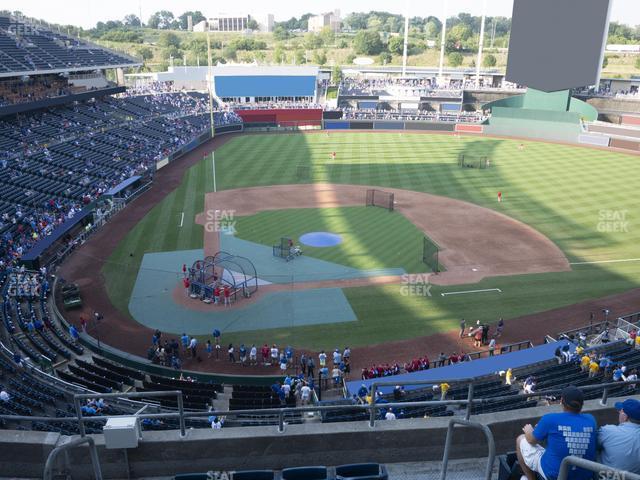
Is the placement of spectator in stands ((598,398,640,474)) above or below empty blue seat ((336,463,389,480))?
above

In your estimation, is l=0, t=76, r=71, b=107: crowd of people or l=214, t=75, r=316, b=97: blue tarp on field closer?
l=0, t=76, r=71, b=107: crowd of people

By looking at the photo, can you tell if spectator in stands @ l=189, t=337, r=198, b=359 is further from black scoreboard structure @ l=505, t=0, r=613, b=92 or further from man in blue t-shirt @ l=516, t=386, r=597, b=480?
man in blue t-shirt @ l=516, t=386, r=597, b=480

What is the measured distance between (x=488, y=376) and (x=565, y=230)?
21267 millimetres

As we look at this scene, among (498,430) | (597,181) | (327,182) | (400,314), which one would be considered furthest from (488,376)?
(597,181)

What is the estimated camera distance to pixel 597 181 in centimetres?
4634

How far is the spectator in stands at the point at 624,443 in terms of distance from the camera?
4.92 meters

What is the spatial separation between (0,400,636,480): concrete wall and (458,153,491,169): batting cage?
48547 mm

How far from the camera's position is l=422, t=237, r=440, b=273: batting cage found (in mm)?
28438

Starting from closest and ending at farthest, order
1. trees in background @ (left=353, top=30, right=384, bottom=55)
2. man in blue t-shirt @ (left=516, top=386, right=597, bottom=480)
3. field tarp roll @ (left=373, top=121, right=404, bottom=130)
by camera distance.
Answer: man in blue t-shirt @ (left=516, top=386, right=597, bottom=480)
field tarp roll @ (left=373, top=121, right=404, bottom=130)
trees in background @ (left=353, top=30, right=384, bottom=55)

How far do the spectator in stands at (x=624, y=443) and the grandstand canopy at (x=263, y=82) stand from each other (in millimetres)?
86667

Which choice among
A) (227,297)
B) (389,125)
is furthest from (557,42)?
(389,125)

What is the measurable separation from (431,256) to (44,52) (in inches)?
1859

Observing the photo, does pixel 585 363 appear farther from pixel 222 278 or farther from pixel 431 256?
pixel 222 278

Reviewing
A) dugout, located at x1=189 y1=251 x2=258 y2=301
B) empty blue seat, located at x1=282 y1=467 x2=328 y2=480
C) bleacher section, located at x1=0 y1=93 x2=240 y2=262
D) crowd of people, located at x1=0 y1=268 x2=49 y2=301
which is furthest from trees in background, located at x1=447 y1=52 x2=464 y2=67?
empty blue seat, located at x1=282 y1=467 x2=328 y2=480
